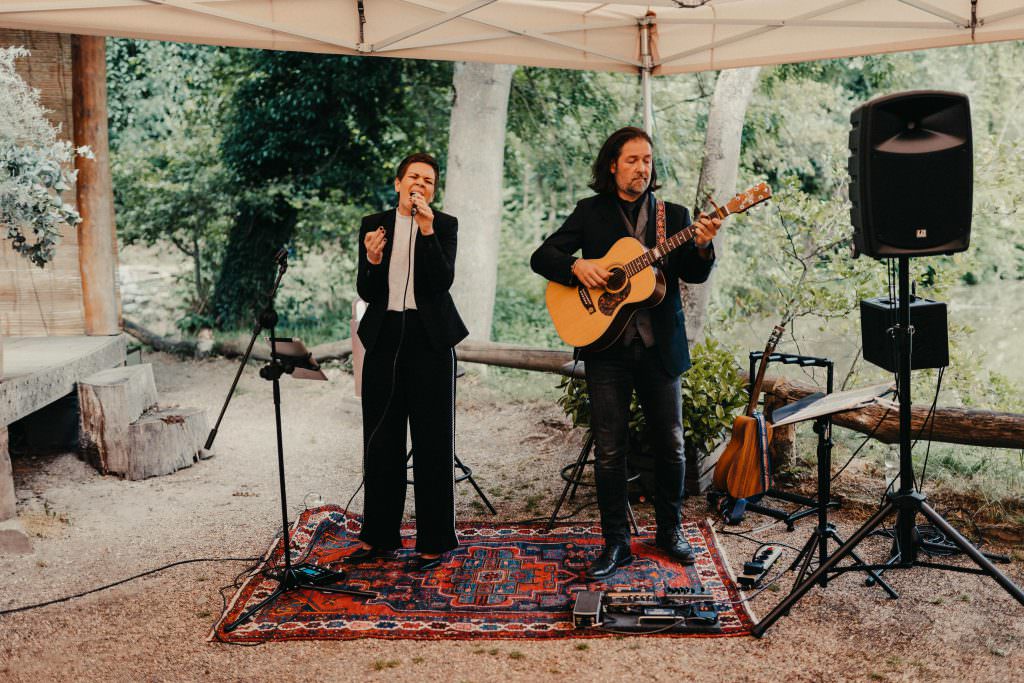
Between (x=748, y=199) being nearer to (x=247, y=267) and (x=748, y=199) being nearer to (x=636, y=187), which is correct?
(x=636, y=187)

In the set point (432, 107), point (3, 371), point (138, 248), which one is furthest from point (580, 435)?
point (138, 248)

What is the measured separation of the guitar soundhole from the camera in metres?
3.73

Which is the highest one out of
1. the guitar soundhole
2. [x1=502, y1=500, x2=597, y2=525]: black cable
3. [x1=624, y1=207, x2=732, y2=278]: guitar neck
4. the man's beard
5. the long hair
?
the long hair

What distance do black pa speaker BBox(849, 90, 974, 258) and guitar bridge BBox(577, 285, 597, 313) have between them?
1.12 metres

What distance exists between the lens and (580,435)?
629cm

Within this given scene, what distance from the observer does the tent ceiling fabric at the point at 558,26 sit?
4.34m

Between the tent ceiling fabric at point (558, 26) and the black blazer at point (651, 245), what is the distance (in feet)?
4.18

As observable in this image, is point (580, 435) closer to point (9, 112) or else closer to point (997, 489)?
point (997, 489)


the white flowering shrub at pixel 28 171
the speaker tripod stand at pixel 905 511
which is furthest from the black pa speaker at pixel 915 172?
the white flowering shrub at pixel 28 171

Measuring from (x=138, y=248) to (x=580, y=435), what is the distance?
9.65m

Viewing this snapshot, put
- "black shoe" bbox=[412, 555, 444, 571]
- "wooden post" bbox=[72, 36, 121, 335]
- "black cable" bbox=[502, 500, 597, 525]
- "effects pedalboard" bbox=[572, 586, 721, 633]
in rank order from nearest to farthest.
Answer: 1. "effects pedalboard" bbox=[572, 586, 721, 633]
2. "black shoe" bbox=[412, 555, 444, 571]
3. "black cable" bbox=[502, 500, 597, 525]
4. "wooden post" bbox=[72, 36, 121, 335]

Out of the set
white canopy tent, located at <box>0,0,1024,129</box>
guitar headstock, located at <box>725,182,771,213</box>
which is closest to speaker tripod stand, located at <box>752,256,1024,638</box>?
guitar headstock, located at <box>725,182,771,213</box>

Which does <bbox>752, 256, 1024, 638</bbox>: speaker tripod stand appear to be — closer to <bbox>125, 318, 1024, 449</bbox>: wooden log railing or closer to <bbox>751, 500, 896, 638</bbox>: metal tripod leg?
<bbox>751, 500, 896, 638</bbox>: metal tripod leg

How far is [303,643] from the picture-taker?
11.1ft
